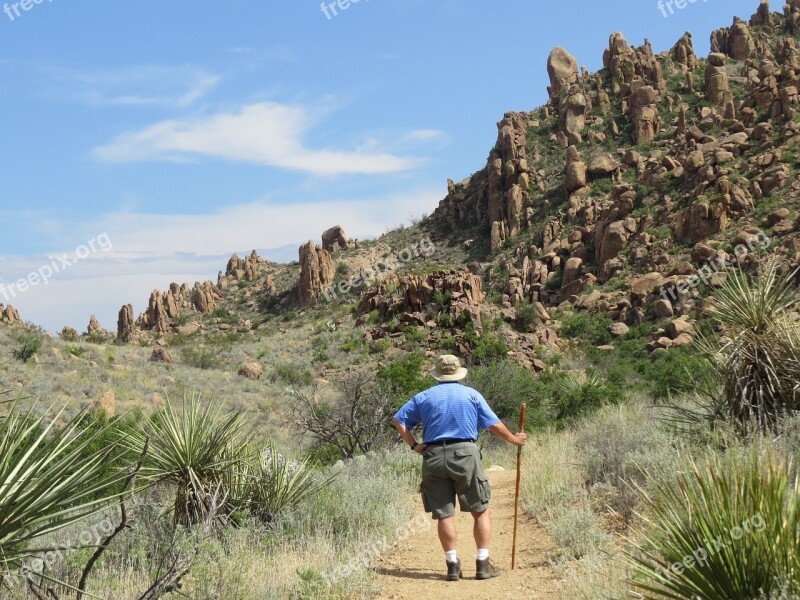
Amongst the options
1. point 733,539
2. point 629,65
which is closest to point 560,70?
point 629,65

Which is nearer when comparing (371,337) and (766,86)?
(371,337)

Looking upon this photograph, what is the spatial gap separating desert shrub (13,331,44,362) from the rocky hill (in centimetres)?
725

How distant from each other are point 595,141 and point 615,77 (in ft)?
25.7

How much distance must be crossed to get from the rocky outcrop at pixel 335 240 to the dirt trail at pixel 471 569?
58913mm

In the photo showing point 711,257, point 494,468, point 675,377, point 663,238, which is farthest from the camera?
point 663,238

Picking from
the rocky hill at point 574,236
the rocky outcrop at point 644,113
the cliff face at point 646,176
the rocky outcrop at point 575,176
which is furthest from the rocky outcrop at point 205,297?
the rocky outcrop at point 644,113

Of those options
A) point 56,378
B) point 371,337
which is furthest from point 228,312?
point 56,378

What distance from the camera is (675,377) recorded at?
16.8m

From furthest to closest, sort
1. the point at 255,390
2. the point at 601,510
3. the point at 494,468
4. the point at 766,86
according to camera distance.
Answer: the point at 766,86, the point at 255,390, the point at 494,468, the point at 601,510

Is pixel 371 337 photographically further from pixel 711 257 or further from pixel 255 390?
pixel 711 257

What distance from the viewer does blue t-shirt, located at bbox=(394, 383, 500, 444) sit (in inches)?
230

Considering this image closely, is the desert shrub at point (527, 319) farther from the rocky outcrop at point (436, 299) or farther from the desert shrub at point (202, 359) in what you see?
the desert shrub at point (202, 359)

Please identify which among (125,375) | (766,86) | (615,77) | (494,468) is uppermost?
(615,77)

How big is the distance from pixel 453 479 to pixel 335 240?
62.7 m
